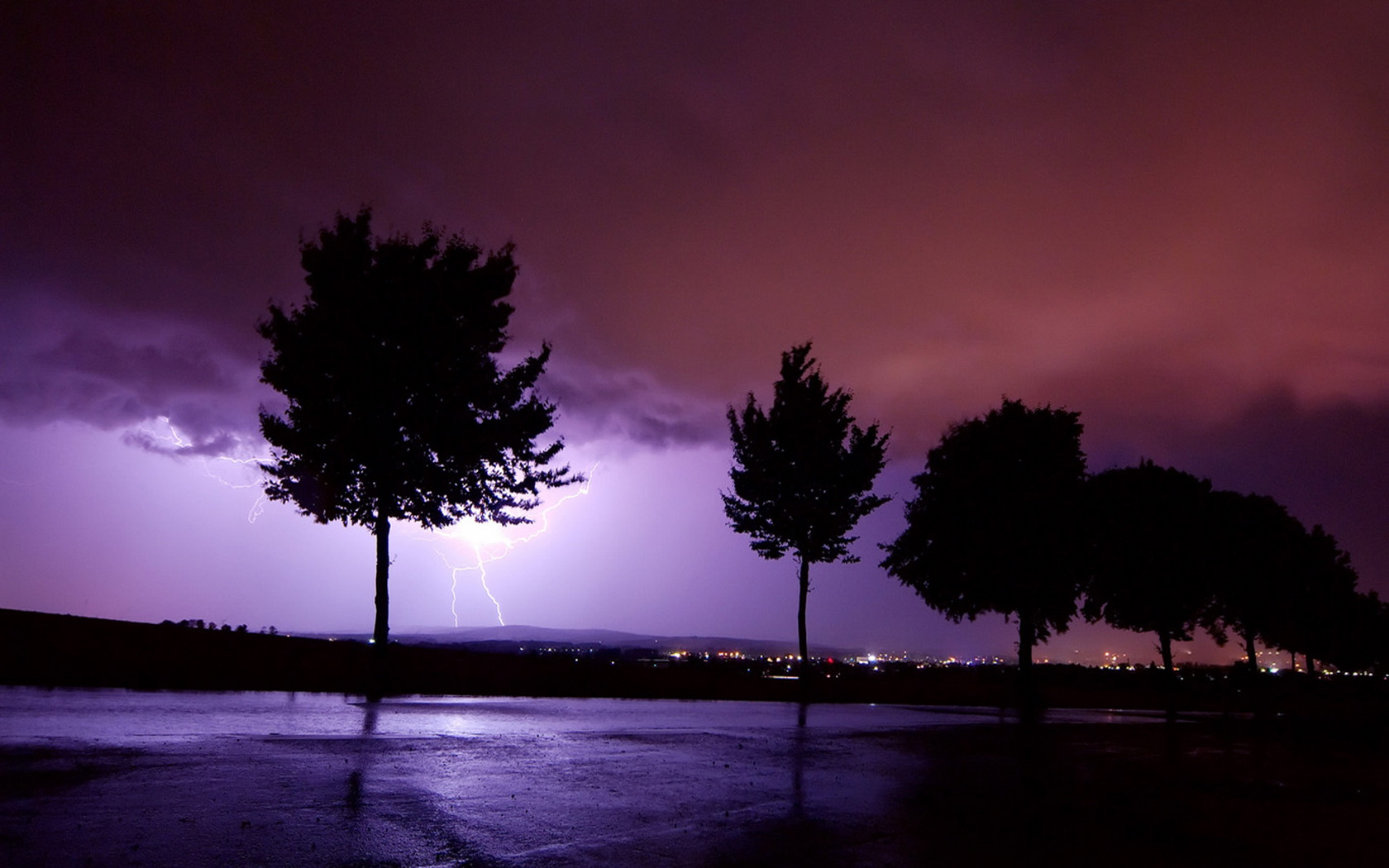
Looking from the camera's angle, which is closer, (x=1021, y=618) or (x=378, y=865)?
(x=378, y=865)

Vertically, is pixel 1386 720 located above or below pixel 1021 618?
below

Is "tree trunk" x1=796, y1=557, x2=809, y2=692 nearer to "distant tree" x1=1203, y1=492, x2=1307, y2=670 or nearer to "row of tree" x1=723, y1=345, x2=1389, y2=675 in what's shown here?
"row of tree" x1=723, y1=345, x2=1389, y2=675

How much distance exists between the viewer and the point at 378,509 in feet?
72.5

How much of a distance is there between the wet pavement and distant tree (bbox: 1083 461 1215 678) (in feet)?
114

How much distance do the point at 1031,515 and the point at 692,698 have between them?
1806cm

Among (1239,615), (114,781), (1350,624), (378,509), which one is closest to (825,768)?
(114,781)

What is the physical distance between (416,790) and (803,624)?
22185 millimetres

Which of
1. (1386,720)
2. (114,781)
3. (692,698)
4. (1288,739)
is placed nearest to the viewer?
(114,781)

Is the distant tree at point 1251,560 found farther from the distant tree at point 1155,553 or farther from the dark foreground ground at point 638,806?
the dark foreground ground at point 638,806

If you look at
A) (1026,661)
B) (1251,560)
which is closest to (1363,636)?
(1251,560)

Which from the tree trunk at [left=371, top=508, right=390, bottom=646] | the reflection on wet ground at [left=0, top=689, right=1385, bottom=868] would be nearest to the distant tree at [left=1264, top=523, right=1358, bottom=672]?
the reflection on wet ground at [left=0, top=689, right=1385, bottom=868]

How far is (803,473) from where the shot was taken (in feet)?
97.5

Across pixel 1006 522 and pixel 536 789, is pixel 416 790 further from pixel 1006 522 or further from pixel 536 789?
pixel 1006 522

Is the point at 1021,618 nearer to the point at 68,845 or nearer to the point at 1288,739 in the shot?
the point at 1288,739
